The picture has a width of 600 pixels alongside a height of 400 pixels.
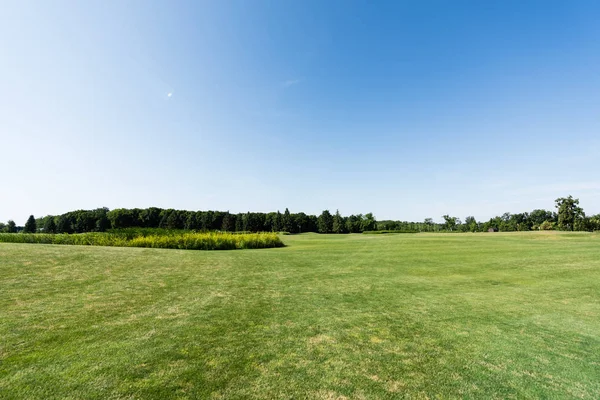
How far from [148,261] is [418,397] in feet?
42.8

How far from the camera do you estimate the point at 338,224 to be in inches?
3310

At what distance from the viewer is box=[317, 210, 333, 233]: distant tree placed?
8681 cm

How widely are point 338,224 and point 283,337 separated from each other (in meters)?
80.5

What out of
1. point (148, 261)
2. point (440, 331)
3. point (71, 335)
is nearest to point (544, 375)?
point (440, 331)

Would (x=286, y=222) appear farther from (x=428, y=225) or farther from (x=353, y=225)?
(x=428, y=225)

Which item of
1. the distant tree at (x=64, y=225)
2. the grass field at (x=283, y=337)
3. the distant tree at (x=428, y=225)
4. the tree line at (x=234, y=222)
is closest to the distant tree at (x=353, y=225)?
the tree line at (x=234, y=222)

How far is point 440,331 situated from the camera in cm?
536

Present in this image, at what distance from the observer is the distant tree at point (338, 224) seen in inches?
3305

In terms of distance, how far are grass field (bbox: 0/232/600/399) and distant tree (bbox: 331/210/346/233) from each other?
7419 cm

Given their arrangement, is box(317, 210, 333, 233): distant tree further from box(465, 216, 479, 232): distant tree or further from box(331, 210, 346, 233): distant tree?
box(465, 216, 479, 232): distant tree

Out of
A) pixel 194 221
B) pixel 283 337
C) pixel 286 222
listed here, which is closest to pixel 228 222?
pixel 194 221

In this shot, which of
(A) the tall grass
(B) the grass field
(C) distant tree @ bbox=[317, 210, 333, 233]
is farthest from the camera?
(C) distant tree @ bbox=[317, 210, 333, 233]

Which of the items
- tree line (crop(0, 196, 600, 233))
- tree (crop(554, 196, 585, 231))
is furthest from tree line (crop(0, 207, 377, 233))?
tree (crop(554, 196, 585, 231))

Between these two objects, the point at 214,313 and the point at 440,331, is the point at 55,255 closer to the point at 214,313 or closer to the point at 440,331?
the point at 214,313
